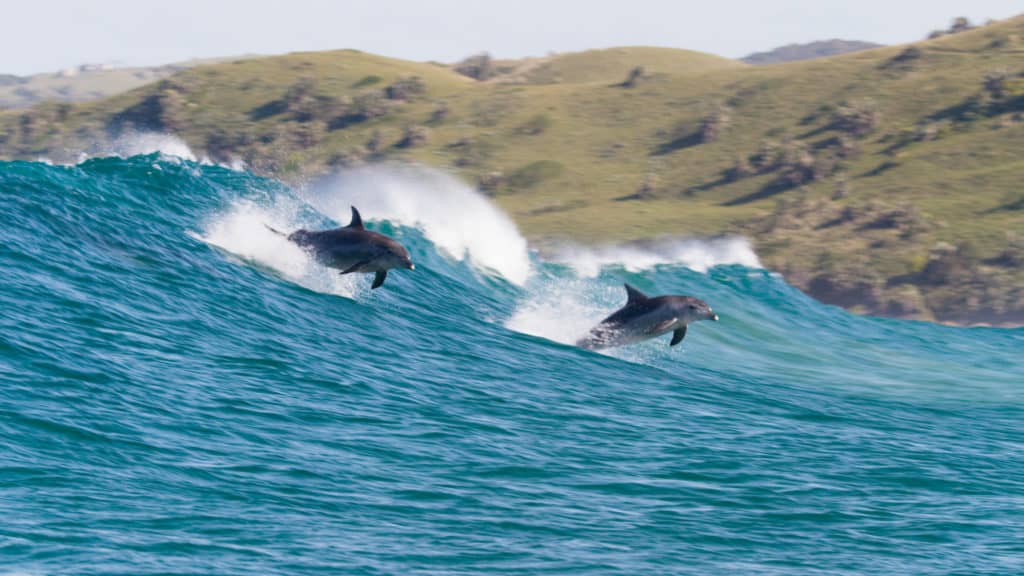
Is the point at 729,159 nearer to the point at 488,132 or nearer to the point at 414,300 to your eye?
the point at 488,132

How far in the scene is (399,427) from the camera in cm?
1609

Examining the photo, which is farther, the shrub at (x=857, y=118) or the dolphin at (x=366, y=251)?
the shrub at (x=857, y=118)

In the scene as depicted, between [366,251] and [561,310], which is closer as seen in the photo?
[366,251]

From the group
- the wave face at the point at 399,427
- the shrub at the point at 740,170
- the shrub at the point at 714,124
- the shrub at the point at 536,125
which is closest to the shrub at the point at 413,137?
the shrub at the point at 536,125

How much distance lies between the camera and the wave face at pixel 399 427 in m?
11.8

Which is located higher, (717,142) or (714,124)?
(714,124)

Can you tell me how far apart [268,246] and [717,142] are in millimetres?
56773

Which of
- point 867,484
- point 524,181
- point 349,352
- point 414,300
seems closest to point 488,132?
point 524,181

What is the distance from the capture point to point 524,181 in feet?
249

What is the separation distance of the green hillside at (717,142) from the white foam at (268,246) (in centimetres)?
3033

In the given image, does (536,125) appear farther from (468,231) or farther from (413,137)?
(468,231)

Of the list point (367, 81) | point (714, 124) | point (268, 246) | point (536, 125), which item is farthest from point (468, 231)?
point (367, 81)

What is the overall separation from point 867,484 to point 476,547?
6.16 m

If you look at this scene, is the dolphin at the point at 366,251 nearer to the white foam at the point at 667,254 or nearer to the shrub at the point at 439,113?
the white foam at the point at 667,254
